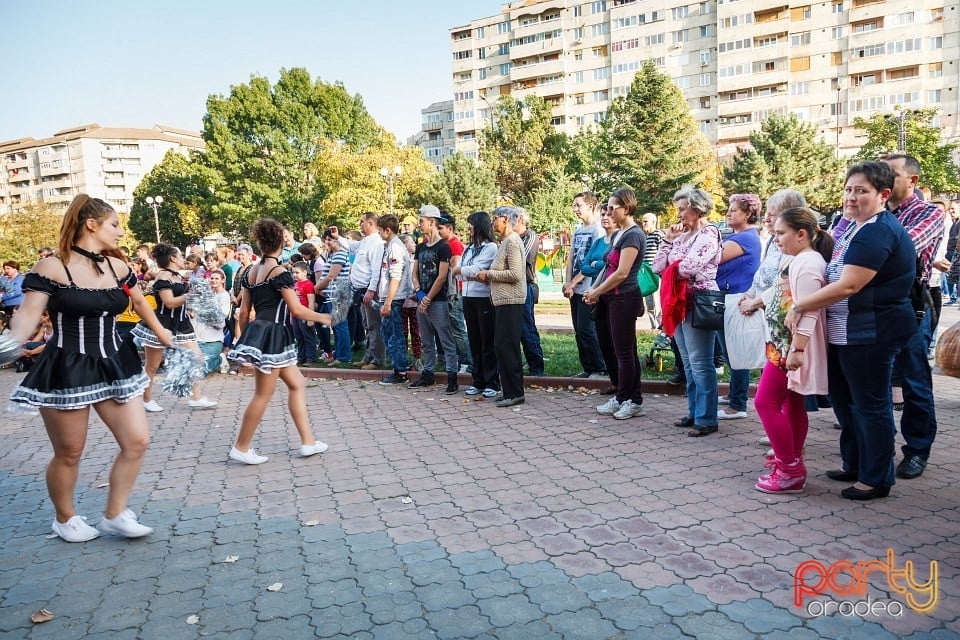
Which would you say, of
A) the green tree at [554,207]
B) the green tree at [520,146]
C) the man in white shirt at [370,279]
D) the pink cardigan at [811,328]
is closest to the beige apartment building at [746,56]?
the green tree at [520,146]

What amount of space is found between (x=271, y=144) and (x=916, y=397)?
1967 inches

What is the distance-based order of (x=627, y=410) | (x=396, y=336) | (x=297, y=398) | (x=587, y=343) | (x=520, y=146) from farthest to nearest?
1. (x=520, y=146)
2. (x=396, y=336)
3. (x=587, y=343)
4. (x=627, y=410)
5. (x=297, y=398)

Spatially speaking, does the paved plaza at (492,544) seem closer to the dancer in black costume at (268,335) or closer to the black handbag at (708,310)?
the dancer in black costume at (268,335)

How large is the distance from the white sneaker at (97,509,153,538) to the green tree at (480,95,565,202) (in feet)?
159

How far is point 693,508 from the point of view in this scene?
4.23 metres

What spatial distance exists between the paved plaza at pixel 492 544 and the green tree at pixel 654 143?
39.6 meters

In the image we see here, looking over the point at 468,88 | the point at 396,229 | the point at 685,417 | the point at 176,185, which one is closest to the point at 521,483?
the point at 685,417

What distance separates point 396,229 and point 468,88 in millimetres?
75294

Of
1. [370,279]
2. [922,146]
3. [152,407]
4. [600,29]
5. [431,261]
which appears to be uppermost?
[600,29]

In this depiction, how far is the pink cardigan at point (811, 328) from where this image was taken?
4072mm

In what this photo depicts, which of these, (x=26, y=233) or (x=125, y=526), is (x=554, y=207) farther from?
(x=125, y=526)

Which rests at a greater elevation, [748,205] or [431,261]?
[748,205]

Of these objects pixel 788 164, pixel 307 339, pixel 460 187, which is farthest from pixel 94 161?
pixel 307 339

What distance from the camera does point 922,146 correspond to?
1442 inches
